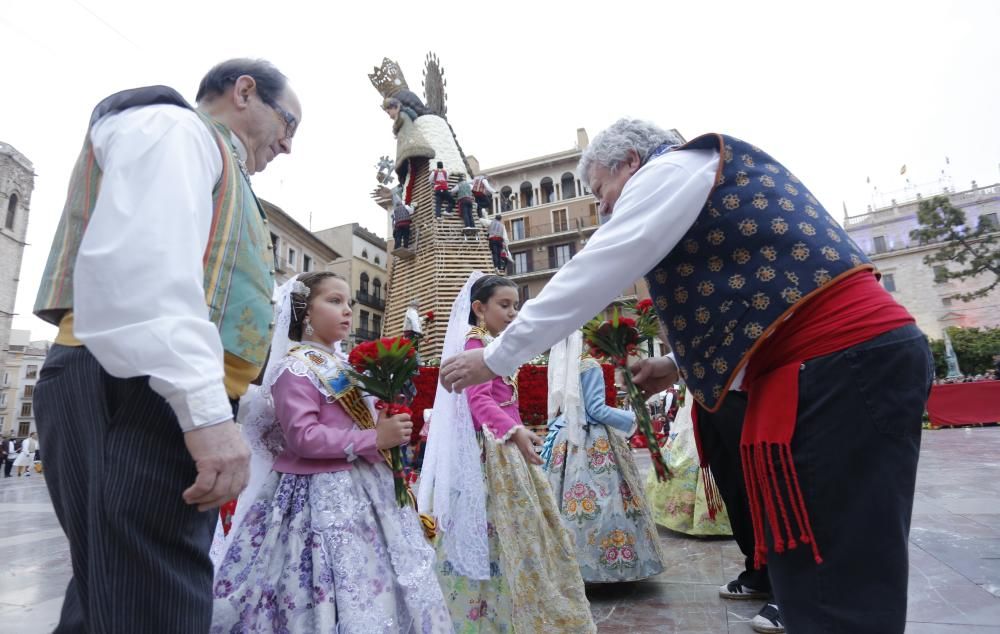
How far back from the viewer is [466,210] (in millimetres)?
14602

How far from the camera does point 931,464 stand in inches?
290

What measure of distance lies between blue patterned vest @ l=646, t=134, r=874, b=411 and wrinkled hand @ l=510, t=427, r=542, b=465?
1084 millimetres

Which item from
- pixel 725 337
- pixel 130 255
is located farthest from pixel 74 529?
pixel 725 337

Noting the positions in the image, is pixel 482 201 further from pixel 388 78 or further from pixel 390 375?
pixel 390 375

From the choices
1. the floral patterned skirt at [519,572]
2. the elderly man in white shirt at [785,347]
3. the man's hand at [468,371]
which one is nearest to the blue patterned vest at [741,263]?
the elderly man in white shirt at [785,347]

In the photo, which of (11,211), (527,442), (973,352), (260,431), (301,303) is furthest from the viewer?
(11,211)

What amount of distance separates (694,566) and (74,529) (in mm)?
3567

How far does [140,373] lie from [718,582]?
3333mm

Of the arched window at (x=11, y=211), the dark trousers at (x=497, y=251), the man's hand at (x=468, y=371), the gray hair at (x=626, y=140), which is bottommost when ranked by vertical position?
the man's hand at (x=468, y=371)

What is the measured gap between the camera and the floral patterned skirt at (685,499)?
4.39m

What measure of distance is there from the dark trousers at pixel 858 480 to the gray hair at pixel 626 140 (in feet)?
2.69

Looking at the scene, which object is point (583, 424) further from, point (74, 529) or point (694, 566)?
point (74, 529)

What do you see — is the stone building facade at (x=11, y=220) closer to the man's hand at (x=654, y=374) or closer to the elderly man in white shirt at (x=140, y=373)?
the elderly man in white shirt at (x=140, y=373)

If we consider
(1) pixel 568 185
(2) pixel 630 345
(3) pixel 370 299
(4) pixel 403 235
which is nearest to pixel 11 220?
(3) pixel 370 299
